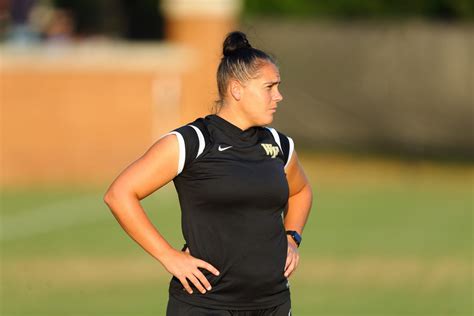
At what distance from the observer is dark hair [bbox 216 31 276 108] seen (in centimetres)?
558

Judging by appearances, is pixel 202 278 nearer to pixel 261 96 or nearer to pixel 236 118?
pixel 236 118

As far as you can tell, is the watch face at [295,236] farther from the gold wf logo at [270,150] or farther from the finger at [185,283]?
the finger at [185,283]

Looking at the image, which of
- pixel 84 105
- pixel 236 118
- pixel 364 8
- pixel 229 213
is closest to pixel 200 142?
pixel 236 118

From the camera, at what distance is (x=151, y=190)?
5.50m

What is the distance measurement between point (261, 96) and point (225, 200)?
479mm

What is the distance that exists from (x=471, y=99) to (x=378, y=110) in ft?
6.57

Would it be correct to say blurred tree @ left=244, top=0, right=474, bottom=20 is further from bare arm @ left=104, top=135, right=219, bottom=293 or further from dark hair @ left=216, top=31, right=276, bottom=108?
bare arm @ left=104, top=135, right=219, bottom=293

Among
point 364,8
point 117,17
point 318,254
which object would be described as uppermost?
point 364,8

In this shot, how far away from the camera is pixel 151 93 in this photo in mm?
23266

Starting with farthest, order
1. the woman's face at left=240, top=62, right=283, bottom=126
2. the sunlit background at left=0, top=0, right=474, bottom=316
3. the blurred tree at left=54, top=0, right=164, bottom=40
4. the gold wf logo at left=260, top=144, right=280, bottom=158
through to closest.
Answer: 1. the blurred tree at left=54, top=0, right=164, bottom=40
2. the sunlit background at left=0, top=0, right=474, bottom=316
3. the gold wf logo at left=260, top=144, right=280, bottom=158
4. the woman's face at left=240, top=62, right=283, bottom=126

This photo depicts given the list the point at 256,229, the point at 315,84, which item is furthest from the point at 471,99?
the point at 256,229

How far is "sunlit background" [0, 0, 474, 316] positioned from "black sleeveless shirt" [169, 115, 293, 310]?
547 cm

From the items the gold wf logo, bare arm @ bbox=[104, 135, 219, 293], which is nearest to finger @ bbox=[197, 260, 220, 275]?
bare arm @ bbox=[104, 135, 219, 293]

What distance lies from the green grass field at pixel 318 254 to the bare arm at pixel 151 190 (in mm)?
5536
